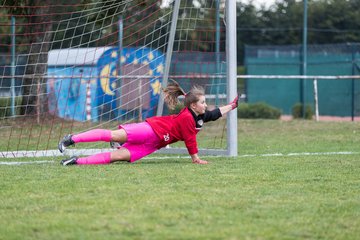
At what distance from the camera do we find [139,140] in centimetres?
895

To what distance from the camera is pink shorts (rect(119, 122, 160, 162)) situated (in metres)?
8.91

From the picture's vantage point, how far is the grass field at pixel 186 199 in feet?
17.1

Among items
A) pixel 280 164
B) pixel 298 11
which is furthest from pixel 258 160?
pixel 298 11

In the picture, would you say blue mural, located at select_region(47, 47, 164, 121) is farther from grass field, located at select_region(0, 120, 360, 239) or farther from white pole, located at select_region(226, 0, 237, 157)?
grass field, located at select_region(0, 120, 360, 239)

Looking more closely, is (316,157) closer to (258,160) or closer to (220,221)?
(258,160)

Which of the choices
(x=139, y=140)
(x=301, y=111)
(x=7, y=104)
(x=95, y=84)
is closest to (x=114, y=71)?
(x=95, y=84)

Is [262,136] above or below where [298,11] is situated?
below

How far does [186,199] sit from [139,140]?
2749 millimetres

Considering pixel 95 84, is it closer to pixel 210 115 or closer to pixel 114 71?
pixel 114 71

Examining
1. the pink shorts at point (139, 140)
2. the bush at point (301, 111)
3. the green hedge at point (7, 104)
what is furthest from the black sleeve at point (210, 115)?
the bush at point (301, 111)

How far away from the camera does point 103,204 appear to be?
6.05 metres

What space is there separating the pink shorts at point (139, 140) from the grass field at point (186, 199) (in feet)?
0.59

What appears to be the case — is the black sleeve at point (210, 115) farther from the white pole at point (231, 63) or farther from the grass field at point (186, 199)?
the white pole at point (231, 63)

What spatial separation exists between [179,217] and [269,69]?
816 inches
